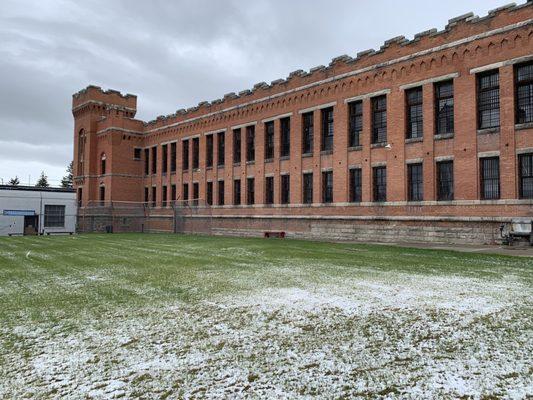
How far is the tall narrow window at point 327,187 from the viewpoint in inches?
1131

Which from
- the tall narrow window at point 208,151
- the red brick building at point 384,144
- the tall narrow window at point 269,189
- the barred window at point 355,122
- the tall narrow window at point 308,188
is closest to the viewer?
the red brick building at point 384,144

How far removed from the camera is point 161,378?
13.4 ft

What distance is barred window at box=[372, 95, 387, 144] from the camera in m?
26.0

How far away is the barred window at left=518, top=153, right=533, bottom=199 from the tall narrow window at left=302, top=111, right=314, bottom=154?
535 inches

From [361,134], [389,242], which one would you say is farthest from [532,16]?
[389,242]

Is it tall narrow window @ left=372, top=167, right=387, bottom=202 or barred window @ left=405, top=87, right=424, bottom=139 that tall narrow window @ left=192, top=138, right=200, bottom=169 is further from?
barred window @ left=405, top=87, right=424, bottom=139

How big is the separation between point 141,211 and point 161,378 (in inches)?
1742

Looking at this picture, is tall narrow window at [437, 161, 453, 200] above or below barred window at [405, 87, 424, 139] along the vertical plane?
below

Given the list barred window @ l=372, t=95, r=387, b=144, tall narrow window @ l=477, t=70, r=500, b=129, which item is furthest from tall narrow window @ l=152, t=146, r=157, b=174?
tall narrow window @ l=477, t=70, r=500, b=129

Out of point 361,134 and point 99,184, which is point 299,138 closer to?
point 361,134

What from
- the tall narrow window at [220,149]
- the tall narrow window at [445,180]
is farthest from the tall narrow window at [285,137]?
the tall narrow window at [445,180]

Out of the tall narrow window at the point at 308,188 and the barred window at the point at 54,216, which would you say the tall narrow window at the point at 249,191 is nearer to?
the tall narrow window at the point at 308,188

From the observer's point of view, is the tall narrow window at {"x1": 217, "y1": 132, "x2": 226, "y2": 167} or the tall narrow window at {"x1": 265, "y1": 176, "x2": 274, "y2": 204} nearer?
the tall narrow window at {"x1": 265, "y1": 176, "x2": 274, "y2": 204}

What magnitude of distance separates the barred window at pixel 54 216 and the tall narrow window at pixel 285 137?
24.2 m
